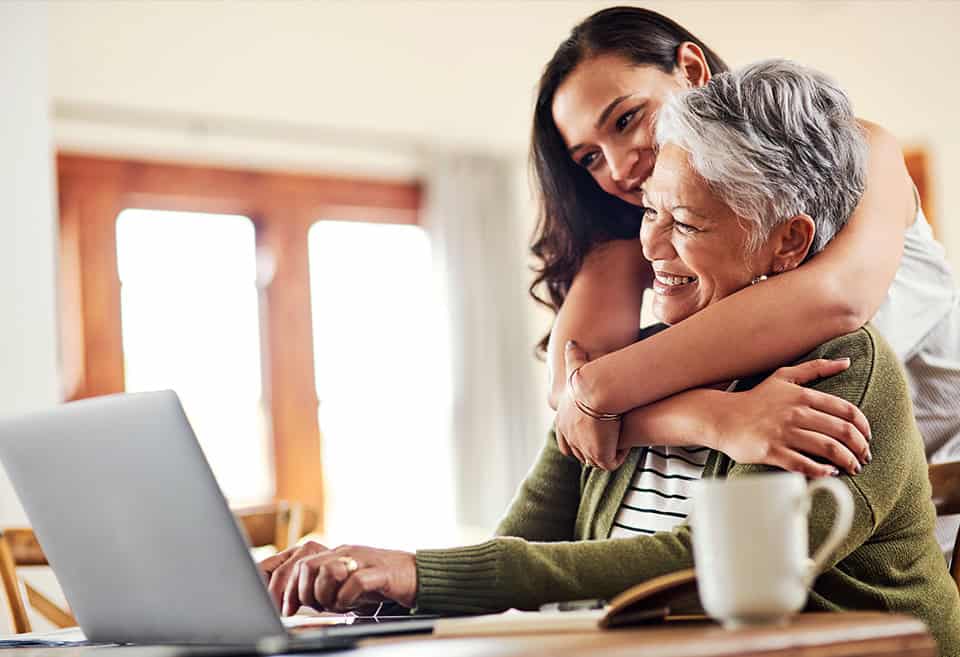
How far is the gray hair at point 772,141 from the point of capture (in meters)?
1.31

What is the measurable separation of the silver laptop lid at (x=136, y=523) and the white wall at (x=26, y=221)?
2015 mm

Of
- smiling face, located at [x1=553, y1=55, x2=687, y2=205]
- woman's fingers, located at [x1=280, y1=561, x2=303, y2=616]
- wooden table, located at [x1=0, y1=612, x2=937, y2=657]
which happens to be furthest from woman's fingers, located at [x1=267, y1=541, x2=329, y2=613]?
A: smiling face, located at [x1=553, y1=55, x2=687, y2=205]

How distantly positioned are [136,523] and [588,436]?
1.76 feet

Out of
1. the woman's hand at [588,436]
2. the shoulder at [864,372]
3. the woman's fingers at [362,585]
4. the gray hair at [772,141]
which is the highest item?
the gray hair at [772,141]

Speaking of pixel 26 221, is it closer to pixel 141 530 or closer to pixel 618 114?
pixel 618 114

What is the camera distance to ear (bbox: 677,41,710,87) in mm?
1902

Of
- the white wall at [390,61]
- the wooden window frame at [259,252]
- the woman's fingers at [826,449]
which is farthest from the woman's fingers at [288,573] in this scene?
the wooden window frame at [259,252]

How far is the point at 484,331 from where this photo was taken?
6262mm

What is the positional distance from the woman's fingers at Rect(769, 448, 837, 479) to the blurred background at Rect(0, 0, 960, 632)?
380cm

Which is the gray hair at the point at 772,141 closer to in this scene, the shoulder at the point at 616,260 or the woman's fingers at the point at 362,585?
the shoulder at the point at 616,260

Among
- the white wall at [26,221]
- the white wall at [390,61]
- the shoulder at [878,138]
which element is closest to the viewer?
→ the shoulder at [878,138]

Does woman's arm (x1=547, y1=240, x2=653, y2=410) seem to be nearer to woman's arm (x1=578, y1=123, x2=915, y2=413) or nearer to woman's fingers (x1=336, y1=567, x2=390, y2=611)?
woman's arm (x1=578, y1=123, x2=915, y2=413)

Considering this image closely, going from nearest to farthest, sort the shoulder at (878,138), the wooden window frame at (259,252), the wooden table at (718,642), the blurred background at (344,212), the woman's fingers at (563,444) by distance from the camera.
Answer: the wooden table at (718,642), the woman's fingers at (563,444), the shoulder at (878,138), the blurred background at (344,212), the wooden window frame at (259,252)

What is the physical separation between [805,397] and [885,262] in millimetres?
Result: 346
